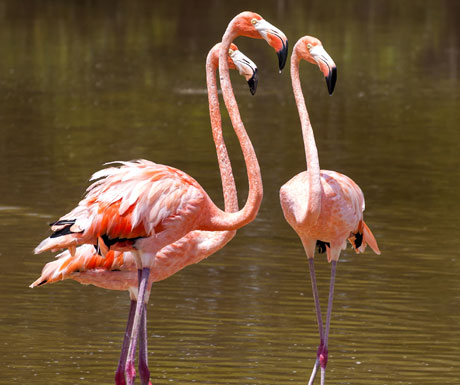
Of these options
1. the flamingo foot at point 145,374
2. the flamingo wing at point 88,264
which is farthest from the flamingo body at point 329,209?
the flamingo foot at point 145,374

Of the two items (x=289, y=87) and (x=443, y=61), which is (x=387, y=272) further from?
(x=443, y=61)

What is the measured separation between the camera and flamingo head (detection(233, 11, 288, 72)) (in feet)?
19.9

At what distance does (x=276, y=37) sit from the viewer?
6.08 m

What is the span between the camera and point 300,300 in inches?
324

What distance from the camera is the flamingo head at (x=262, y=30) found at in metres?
6.05

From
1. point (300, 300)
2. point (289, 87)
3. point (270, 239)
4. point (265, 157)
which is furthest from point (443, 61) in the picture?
point (300, 300)

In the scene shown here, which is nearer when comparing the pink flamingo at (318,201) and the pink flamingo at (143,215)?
the pink flamingo at (143,215)

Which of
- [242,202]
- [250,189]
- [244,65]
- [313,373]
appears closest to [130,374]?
[313,373]

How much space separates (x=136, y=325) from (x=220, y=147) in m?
1.18

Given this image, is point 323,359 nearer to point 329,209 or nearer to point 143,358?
point 329,209

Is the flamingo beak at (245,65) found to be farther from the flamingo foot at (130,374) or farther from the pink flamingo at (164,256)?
the flamingo foot at (130,374)

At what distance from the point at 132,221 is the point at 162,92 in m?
15.0

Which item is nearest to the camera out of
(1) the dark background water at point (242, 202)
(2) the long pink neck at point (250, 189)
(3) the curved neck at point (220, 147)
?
(2) the long pink neck at point (250, 189)

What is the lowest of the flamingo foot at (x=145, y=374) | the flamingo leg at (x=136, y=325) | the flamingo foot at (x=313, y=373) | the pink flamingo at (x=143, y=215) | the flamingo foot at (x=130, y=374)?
the flamingo foot at (x=313, y=373)
